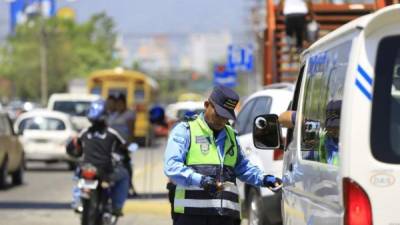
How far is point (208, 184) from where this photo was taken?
6.54 meters

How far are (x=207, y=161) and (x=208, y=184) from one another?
28 centimetres

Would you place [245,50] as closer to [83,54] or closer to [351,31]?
[351,31]

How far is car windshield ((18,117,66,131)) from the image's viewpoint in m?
27.3

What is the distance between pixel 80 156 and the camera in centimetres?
1220

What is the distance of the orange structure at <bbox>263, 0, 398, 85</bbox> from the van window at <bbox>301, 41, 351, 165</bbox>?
12.5 meters

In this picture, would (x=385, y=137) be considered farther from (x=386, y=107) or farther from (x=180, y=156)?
(x=180, y=156)

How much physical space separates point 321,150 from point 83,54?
297 feet

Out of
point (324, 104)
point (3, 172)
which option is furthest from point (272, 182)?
point (3, 172)

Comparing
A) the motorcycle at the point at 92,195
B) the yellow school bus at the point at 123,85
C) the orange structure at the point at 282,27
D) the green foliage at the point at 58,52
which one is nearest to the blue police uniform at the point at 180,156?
the motorcycle at the point at 92,195

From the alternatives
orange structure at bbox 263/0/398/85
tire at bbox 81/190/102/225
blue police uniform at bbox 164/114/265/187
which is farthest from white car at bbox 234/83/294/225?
orange structure at bbox 263/0/398/85

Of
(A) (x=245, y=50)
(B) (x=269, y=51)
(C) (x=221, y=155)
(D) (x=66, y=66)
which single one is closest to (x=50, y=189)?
(B) (x=269, y=51)

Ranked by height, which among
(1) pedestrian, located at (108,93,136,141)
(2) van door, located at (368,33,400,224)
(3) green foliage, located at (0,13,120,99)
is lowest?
(3) green foliage, located at (0,13,120,99)

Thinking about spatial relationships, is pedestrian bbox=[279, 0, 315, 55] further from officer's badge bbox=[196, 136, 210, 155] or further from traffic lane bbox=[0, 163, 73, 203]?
officer's badge bbox=[196, 136, 210, 155]

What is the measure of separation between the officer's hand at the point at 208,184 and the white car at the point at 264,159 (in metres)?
4.50
